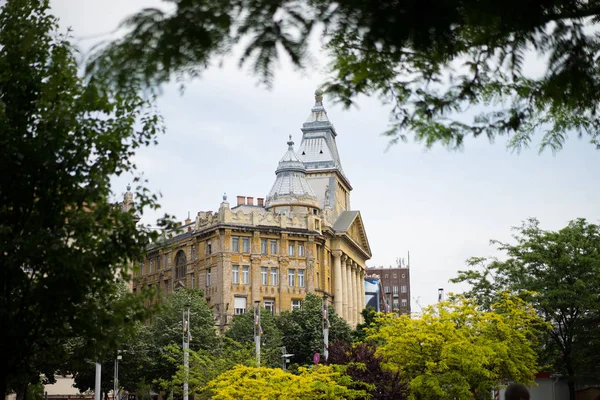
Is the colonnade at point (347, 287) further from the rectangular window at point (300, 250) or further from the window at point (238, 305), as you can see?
the window at point (238, 305)

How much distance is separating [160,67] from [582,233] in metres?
51.3

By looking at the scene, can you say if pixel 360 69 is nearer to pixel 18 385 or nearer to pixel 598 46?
pixel 598 46

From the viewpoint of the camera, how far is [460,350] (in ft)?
131

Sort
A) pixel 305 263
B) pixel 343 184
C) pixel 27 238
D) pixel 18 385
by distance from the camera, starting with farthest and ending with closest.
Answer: pixel 343 184 → pixel 305 263 → pixel 18 385 → pixel 27 238

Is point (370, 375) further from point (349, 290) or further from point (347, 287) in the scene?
point (349, 290)

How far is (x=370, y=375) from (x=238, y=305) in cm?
5578

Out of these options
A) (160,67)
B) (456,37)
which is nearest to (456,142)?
(456,37)

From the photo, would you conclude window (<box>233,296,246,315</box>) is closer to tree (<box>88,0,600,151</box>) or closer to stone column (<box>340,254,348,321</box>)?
stone column (<box>340,254,348,321</box>)

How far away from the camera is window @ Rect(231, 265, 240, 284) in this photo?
299 feet

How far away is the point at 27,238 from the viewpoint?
42.4 ft

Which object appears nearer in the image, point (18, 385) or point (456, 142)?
point (456, 142)

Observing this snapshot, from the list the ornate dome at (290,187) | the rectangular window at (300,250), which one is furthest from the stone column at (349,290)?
the rectangular window at (300,250)

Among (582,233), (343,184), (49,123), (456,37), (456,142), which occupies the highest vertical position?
(343,184)

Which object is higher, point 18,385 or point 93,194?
point 93,194
